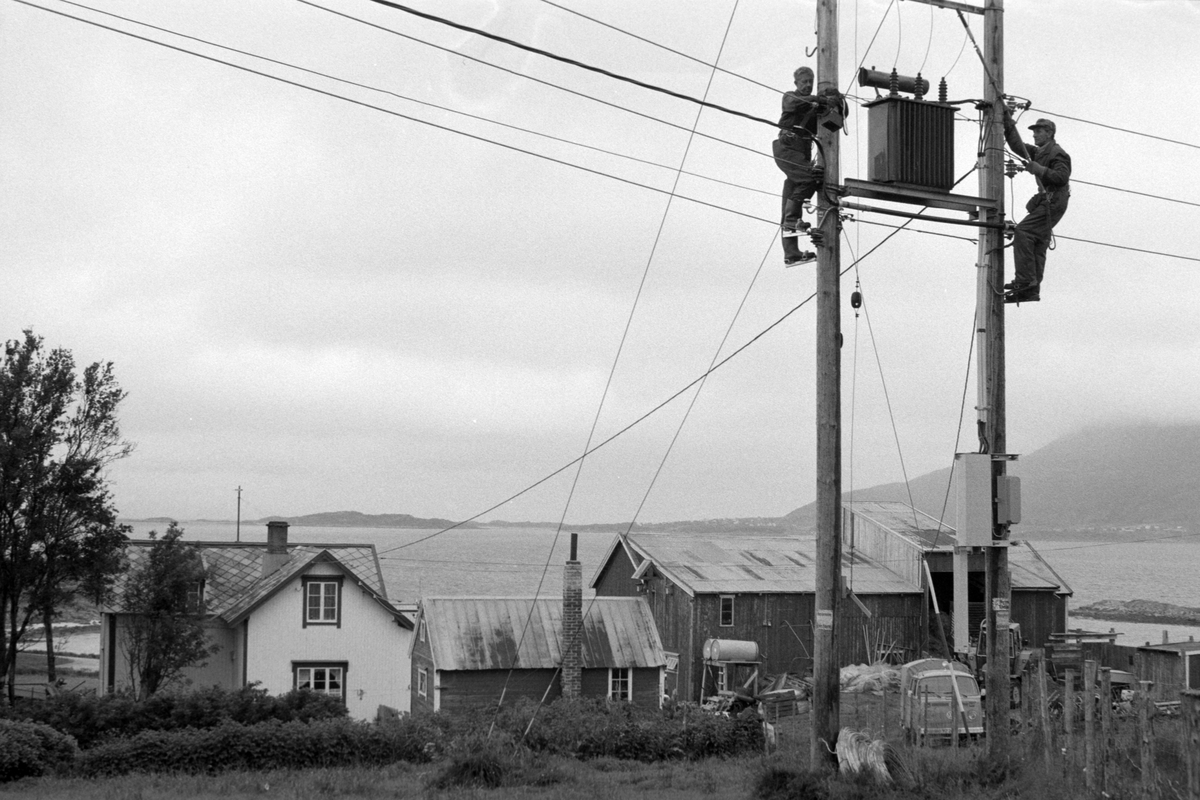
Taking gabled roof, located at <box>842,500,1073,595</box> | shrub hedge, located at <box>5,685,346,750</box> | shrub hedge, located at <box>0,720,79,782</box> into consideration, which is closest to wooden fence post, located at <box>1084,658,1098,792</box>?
shrub hedge, located at <box>0,720,79,782</box>

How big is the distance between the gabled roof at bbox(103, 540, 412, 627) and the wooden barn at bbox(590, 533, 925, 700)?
9918mm

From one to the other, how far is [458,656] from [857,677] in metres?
13.5

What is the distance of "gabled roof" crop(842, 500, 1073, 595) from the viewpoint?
47719mm

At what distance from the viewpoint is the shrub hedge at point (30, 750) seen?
1856cm

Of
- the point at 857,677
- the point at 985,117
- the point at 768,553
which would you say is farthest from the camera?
the point at 768,553

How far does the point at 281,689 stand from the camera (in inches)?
1641

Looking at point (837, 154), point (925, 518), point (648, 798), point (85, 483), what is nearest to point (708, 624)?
point (925, 518)

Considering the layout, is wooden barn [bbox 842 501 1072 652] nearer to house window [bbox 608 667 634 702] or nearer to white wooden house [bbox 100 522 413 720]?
house window [bbox 608 667 634 702]

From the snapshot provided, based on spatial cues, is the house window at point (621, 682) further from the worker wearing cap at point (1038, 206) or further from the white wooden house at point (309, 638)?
the worker wearing cap at point (1038, 206)

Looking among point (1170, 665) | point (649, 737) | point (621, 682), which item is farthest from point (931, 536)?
point (649, 737)

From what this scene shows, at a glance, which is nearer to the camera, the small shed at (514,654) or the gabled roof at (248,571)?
the small shed at (514,654)

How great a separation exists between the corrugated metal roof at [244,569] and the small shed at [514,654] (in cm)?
421

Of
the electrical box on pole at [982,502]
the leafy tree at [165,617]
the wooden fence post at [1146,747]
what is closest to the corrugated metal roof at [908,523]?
the leafy tree at [165,617]

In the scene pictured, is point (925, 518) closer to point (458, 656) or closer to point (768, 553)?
point (768, 553)
